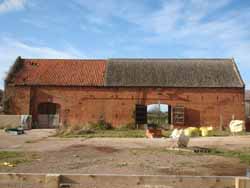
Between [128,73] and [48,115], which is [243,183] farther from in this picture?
[128,73]

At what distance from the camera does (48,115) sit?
94.7 ft

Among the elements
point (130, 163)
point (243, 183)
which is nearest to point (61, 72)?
point (130, 163)

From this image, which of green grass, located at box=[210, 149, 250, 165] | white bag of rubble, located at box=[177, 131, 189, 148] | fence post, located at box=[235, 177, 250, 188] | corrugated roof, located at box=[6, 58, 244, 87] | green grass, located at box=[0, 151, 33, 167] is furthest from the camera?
corrugated roof, located at box=[6, 58, 244, 87]

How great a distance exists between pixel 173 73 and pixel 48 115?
39.8 feet

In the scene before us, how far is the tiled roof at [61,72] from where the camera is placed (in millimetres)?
29156

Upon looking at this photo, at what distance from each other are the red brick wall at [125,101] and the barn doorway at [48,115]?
0.52 m

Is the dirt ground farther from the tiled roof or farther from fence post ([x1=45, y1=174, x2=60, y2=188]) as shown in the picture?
the tiled roof

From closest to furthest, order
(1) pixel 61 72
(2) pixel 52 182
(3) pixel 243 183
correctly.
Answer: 1. (3) pixel 243 183
2. (2) pixel 52 182
3. (1) pixel 61 72

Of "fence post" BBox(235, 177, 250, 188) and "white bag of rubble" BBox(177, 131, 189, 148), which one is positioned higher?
"fence post" BBox(235, 177, 250, 188)

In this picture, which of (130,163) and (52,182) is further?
(130,163)

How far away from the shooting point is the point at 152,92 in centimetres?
Answer: 2864

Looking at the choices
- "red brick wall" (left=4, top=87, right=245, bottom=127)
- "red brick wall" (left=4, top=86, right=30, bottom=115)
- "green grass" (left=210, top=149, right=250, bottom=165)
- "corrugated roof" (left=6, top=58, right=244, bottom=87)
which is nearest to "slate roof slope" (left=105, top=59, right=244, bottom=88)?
"corrugated roof" (left=6, top=58, right=244, bottom=87)

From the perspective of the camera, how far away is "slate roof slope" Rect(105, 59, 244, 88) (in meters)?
28.8

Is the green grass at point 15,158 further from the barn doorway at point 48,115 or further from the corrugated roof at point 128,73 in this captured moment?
the corrugated roof at point 128,73
